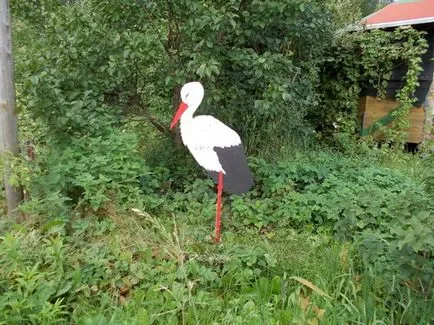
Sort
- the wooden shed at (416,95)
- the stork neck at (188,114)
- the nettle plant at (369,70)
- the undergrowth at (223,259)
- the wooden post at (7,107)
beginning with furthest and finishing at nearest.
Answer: the wooden shed at (416,95) → the nettle plant at (369,70) → the stork neck at (188,114) → the wooden post at (7,107) → the undergrowth at (223,259)

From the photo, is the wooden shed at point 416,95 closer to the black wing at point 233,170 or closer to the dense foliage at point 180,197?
the dense foliage at point 180,197

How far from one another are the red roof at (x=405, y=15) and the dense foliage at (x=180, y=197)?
263 cm

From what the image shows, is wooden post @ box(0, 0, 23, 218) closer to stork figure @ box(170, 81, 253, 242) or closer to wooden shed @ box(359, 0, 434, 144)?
stork figure @ box(170, 81, 253, 242)

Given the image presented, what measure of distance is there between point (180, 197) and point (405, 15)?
18.3ft

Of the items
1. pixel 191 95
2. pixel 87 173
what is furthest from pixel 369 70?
pixel 87 173

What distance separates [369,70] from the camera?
6328 millimetres

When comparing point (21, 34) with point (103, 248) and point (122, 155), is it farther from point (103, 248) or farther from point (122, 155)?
point (103, 248)

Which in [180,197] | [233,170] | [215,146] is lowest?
[180,197]

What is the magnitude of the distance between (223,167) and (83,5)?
7.19ft

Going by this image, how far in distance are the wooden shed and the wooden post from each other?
5.23 m

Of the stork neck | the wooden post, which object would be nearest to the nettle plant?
the stork neck

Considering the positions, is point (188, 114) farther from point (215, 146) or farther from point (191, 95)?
point (215, 146)

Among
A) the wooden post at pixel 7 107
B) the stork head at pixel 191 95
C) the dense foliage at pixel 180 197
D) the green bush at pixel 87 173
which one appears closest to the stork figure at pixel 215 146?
the stork head at pixel 191 95

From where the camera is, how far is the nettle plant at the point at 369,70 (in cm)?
595
